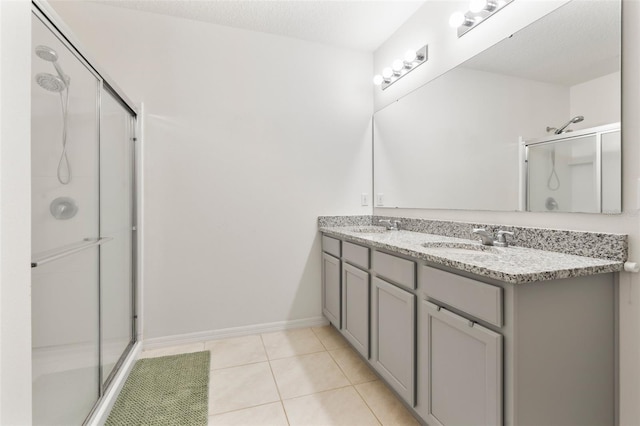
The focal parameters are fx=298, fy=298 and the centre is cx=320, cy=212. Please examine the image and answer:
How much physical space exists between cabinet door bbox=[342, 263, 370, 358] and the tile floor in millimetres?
181

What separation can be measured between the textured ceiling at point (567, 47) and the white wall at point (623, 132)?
0.13ft

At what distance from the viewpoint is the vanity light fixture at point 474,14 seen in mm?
1602

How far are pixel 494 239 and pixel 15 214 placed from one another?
186 cm

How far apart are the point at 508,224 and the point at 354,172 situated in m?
1.42

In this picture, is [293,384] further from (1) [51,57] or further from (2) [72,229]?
(1) [51,57]

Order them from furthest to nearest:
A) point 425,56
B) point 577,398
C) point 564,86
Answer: point 425,56 → point 564,86 → point 577,398

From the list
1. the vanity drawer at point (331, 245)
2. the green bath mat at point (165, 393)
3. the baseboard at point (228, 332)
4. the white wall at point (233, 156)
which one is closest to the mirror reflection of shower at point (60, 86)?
the white wall at point (233, 156)

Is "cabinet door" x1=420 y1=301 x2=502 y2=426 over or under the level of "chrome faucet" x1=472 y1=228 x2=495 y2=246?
under

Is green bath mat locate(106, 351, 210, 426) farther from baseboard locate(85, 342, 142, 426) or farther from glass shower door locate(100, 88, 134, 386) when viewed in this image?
glass shower door locate(100, 88, 134, 386)

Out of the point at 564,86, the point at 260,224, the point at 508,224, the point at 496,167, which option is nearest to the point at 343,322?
the point at 260,224

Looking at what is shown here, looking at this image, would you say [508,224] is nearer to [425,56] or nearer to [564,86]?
[564,86]

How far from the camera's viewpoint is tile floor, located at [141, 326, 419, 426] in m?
1.50

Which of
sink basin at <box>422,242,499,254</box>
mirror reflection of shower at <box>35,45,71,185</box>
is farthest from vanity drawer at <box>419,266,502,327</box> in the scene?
mirror reflection of shower at <box>35,45,71,185</box>

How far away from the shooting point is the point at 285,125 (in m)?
2.52
